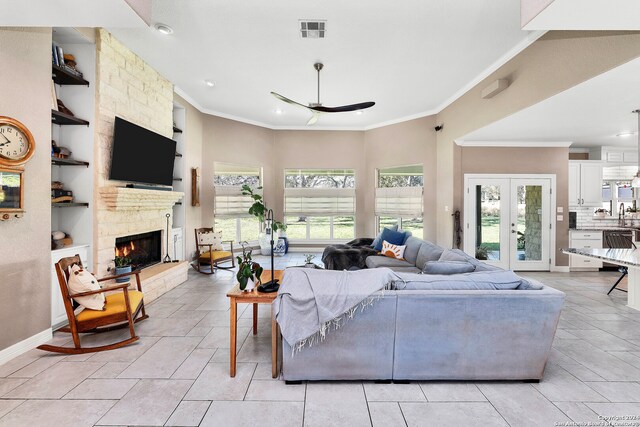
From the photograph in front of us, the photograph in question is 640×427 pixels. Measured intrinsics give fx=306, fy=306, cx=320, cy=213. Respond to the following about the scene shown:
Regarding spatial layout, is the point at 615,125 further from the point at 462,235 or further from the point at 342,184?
the point at 342,184

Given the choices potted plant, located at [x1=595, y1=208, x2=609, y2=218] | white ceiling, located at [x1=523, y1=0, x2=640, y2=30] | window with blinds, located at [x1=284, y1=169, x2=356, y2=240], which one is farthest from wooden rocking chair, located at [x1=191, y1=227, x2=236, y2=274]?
potted plant, located at [x1=595, y1=208, x2=609, y2=218]

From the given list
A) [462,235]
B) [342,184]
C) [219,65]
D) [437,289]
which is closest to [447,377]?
[437,289]

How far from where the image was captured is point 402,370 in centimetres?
229

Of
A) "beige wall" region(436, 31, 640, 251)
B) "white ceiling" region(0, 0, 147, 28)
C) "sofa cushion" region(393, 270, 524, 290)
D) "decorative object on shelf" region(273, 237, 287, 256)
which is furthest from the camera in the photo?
"decorative object on shelf" region(273, 237, 287, 256)

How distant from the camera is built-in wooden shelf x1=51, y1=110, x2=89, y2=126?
321 cm

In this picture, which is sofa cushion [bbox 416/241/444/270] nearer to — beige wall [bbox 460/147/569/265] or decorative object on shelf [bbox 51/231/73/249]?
beige wall [bbox 460/147/569/265]

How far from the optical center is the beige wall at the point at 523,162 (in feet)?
19.8

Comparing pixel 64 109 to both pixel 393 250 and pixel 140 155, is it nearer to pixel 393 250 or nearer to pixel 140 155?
pixel 140 155

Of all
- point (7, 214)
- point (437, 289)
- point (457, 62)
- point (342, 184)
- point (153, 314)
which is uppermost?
point (457, 62)

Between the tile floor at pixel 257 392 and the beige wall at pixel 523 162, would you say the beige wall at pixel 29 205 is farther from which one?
the beige wall at pixel 523 162

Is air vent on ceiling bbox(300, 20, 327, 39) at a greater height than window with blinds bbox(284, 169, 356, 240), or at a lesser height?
greater

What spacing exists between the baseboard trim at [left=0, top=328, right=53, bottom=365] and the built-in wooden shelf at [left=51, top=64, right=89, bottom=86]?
8.76 ft

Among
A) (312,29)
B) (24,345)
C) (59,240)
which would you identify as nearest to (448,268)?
(312,29)

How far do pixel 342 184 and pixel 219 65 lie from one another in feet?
14.2
